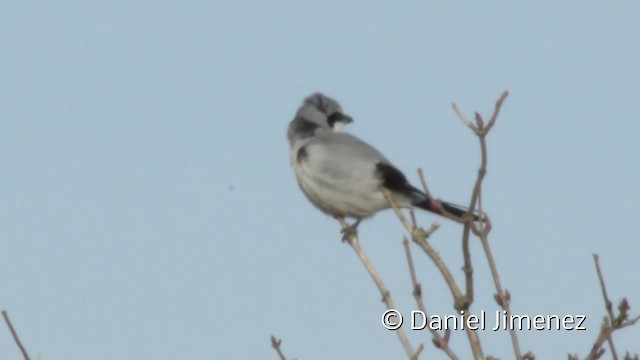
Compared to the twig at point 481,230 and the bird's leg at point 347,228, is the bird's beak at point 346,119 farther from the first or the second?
the twig at point 481,230

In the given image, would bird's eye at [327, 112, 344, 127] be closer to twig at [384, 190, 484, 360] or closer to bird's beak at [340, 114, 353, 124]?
bird's beak at [340, 114, 353, 124]

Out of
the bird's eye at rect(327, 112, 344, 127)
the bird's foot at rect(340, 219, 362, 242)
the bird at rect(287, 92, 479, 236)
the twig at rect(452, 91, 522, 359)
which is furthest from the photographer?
the bird's eye at rect(327, 112, 344, 127)

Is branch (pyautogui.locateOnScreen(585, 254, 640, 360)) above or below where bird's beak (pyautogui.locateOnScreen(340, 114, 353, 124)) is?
below

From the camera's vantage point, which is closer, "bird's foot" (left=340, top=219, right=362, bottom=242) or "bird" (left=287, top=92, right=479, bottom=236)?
"bird's foot" (left=340, top=219, right=362, bottom=242)

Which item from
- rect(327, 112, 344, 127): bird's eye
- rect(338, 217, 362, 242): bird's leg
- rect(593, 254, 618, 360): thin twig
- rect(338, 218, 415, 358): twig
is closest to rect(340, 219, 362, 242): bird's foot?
rect(338, 217, 362, 242): bird's leg

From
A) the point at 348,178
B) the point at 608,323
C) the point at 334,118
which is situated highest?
the point at 334,118

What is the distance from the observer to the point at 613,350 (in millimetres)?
3740

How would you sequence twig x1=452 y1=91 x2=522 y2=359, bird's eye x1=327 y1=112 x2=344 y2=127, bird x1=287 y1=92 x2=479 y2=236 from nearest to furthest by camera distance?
twig x1=452 y1=91 x2=522 y2=359, bird x1=287 y1=92 x2=479 y2=236, bird's eye x1=327 y1=112 x2=344 y2=127

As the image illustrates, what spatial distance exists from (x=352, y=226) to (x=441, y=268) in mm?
3779

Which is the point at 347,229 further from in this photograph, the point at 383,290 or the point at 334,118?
the point at 383,290

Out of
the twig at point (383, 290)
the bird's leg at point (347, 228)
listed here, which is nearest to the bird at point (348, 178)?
the bird's leg at point (347, 228)

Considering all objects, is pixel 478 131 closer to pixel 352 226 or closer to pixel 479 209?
pixel 479 209

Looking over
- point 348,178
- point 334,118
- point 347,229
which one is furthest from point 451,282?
point 334,118

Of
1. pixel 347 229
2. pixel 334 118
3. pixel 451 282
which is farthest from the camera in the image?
pixel 334 118
